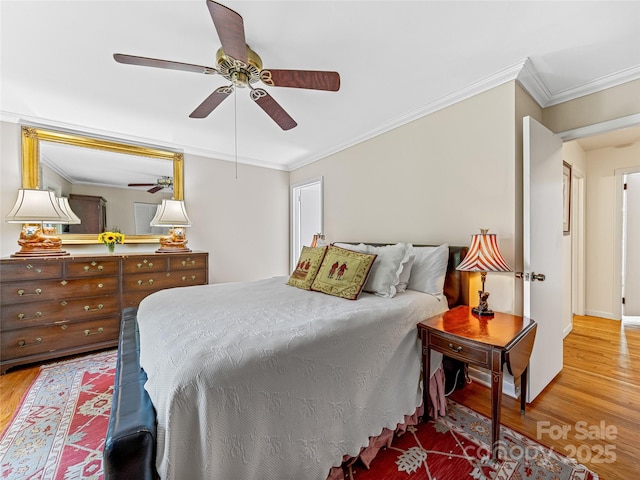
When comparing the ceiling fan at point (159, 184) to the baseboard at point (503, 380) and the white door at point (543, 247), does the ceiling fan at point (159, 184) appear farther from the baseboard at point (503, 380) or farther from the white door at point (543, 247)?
the baseboard at point (503, 380)

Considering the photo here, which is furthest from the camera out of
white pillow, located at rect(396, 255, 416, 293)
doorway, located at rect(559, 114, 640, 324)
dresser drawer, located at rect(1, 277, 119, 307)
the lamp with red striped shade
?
doorway, located at rect(559, 114, 640, 324)

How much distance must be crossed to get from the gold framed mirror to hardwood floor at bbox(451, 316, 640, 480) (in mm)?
3936

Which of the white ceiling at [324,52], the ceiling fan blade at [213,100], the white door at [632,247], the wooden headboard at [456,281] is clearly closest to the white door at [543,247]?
the wooden headboard at [456,281]

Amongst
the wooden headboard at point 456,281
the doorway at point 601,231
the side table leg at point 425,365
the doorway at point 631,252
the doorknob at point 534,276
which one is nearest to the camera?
the side table leg at point 425,365

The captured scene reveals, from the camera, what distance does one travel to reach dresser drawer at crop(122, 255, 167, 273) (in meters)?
2.98

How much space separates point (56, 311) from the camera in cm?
263

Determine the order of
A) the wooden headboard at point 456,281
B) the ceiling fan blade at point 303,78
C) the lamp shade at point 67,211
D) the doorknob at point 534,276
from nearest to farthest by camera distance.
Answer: the ceiling fan blade at point 303,78 → the doorknob at point 534,276 → the wooden headboard at point 456,281 → the lamp shade at point 67,211

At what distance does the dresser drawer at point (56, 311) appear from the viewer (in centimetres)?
245

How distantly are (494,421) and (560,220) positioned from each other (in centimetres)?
184

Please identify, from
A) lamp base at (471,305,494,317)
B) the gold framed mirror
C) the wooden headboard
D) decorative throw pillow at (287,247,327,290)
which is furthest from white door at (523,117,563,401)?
the gold framed mirror

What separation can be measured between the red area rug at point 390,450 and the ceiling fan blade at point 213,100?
89.3 inches

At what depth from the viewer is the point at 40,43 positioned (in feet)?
5.95

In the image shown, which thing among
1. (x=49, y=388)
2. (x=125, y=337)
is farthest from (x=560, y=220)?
(x=49, y=388)

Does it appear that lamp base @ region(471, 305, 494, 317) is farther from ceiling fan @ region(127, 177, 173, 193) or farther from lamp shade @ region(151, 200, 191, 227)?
ceiling fan @ region(127, 177, 173, 193)
